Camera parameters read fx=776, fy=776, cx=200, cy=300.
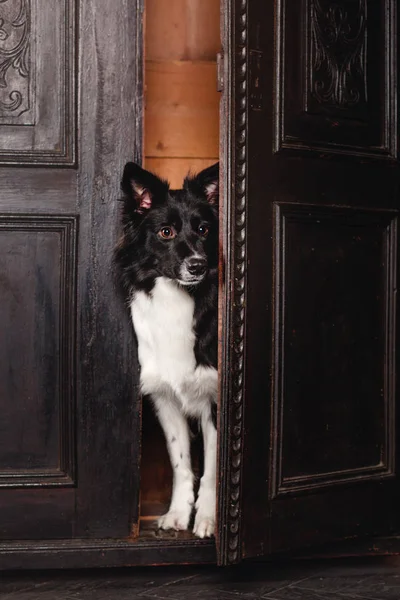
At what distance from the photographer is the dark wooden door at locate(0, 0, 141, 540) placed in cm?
247

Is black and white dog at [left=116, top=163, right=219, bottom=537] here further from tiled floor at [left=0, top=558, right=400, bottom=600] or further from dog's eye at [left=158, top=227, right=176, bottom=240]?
tiled floor at [left=0, top=558, right=400, bottom=600]

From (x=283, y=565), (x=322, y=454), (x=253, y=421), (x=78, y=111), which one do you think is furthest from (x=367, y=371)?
(x=78, y=111)

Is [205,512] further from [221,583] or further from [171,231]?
[171,231]

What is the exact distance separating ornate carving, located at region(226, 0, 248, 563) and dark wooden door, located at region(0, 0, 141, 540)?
1.27ft

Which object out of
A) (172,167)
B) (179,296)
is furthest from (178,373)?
(172,167)

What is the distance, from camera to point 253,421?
2385 mm

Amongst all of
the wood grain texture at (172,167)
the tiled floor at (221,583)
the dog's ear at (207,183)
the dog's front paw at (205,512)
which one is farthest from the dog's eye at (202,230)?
the tiled floor at (221,583)

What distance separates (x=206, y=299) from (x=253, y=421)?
0.56 metres

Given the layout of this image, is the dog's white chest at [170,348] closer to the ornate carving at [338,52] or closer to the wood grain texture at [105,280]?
the wood grain texture at [105,280]

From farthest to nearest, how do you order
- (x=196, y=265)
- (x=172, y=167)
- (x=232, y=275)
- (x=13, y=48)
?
(x=172, y=167), (x=196, y=265), (x=13, y=48), (x=232, y=275)

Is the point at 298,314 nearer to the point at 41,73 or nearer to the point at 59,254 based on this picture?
the point at 59,254

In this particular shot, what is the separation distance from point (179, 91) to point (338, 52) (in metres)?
0.92

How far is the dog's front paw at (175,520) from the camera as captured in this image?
108 inches

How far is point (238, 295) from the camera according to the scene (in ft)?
7.69
